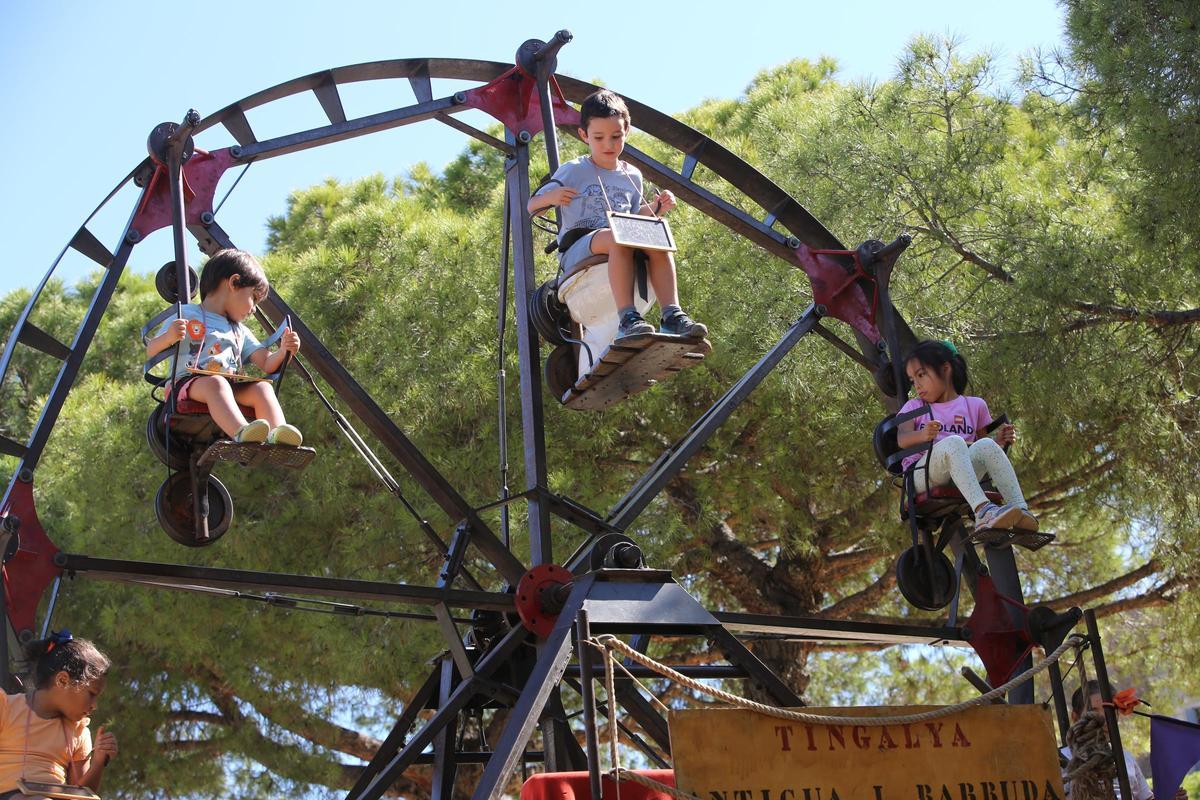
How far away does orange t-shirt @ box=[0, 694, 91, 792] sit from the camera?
432cm

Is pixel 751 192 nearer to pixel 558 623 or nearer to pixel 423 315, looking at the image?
pixel 558 623

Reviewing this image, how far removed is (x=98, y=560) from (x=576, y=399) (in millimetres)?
2008

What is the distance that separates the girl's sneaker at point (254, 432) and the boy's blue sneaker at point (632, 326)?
1.38 m

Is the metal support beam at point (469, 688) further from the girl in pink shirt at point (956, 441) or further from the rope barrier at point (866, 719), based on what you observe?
the girl in pink shirt at point (956, 441)

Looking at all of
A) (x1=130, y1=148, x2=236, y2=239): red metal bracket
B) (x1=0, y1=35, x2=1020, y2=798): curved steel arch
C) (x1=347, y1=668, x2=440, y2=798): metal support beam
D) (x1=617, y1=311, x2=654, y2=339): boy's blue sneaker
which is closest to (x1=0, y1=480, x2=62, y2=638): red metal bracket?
(x1=0, y1=35, x2=1020, y2=798): curved steel arch

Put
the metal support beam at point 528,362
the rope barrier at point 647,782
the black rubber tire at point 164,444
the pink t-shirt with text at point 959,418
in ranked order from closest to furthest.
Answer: the rope barrier at point 647,782
the black rubber tire at point 164,444
the metal support beam at point 528,362
the pink t-shirt with text at point 959,418

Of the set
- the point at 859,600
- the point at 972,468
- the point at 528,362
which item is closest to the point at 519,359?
the point at 528,362

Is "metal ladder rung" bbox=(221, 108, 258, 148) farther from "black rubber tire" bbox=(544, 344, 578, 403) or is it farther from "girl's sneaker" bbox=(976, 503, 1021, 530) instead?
"girl's sneaker" bbox=(976, 503, 1021, 530)

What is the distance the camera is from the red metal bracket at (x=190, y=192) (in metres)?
5.57

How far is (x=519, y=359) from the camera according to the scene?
5.82m

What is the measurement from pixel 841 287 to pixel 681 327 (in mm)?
→ 2127

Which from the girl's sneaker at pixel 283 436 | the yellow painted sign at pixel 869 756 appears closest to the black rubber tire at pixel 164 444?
the girl's sneaker at pixel 283 436

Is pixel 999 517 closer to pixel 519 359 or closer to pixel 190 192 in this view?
pixel 519 359

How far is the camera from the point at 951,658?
14.6m
